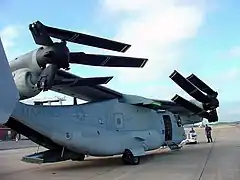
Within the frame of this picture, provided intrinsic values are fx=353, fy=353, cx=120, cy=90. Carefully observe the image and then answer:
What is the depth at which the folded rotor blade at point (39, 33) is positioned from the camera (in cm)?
880

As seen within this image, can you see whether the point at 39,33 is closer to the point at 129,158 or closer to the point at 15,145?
the point at 129,158

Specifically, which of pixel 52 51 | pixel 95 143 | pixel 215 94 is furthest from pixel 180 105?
pixel 52 51

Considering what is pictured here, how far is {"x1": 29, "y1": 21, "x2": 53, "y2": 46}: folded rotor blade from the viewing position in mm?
8797

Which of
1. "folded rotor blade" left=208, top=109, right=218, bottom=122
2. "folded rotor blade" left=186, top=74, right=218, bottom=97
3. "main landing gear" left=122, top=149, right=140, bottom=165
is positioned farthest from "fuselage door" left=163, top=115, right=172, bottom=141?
"main landing gear" left=122, top=149, right=140, bottom=165

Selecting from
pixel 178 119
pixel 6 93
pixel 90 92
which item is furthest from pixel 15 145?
pixel 6 93

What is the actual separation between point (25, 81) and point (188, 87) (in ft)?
36.3

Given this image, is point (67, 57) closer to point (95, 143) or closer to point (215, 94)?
point (95, 143)

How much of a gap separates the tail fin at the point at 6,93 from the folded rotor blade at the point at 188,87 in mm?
13737

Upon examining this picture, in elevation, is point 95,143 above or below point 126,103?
below

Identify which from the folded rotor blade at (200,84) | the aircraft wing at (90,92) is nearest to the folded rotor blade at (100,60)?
the aircraft wing at (90,92)

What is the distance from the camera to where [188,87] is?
1777cm

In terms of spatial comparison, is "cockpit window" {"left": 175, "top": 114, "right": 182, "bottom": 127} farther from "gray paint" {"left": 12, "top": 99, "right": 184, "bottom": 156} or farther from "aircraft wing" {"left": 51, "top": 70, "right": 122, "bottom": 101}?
"aircraft wing" {"left": 51, "top": 70, "right": 122, "bottom": 101}

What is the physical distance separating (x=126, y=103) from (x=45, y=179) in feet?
19.6

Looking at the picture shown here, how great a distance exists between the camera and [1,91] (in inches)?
142
